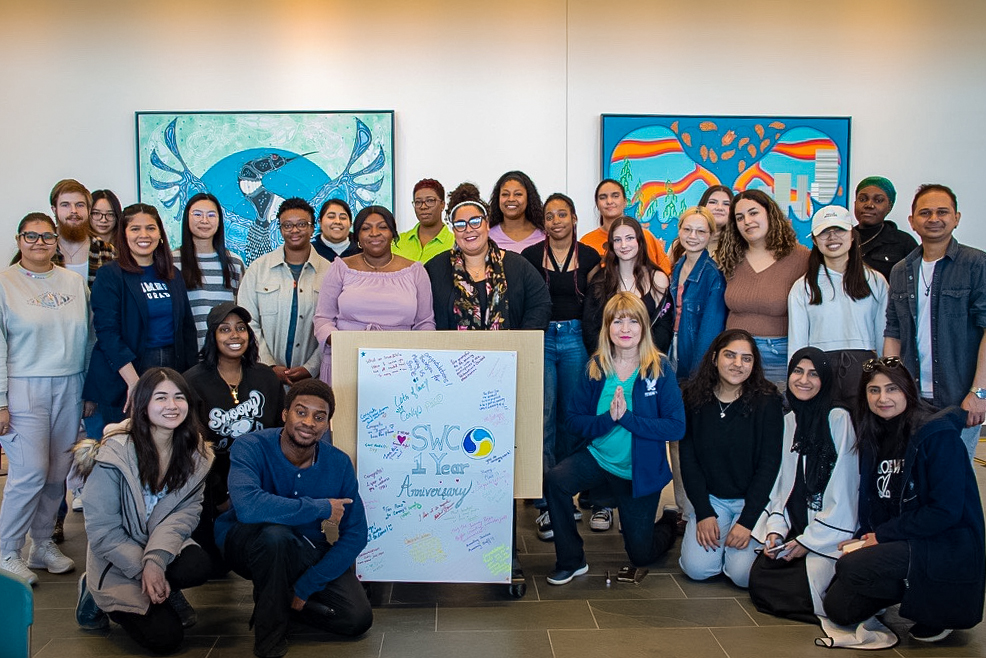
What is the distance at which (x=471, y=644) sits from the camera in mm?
3164

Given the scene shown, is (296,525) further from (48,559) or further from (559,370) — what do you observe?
(559,370)

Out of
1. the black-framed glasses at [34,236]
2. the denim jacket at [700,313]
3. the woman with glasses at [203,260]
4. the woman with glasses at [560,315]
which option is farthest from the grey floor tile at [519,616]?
the black-framed glasses at [34,236]

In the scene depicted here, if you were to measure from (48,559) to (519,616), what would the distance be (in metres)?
2.17

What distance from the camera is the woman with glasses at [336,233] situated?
4957 millimetres

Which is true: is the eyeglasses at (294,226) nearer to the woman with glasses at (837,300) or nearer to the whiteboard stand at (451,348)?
the whiteboard stand at (451,348)

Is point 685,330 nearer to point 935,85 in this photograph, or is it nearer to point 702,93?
point 702,93

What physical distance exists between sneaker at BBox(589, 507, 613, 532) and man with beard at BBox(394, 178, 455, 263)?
1.70 metres

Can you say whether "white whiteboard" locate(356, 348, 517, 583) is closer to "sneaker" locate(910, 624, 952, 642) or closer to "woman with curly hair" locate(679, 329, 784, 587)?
"woman with curly hair" locate(679, 329, 784, 587)

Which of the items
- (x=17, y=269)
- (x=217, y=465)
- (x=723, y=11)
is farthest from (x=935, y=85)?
(x=17, y=269)

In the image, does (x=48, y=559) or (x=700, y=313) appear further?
(x=700, y=313)

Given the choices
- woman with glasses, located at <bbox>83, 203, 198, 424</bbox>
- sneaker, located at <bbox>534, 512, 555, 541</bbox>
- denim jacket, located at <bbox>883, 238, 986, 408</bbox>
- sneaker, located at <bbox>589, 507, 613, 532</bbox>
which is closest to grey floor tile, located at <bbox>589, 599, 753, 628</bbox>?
sneaker, located at <bbox>534, 512, 555, 541</bbox>

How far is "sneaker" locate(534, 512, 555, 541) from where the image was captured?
4422 millimetres

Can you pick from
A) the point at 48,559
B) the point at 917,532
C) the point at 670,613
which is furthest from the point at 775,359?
the point at 48,559

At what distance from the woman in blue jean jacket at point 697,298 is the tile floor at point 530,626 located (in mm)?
1076
